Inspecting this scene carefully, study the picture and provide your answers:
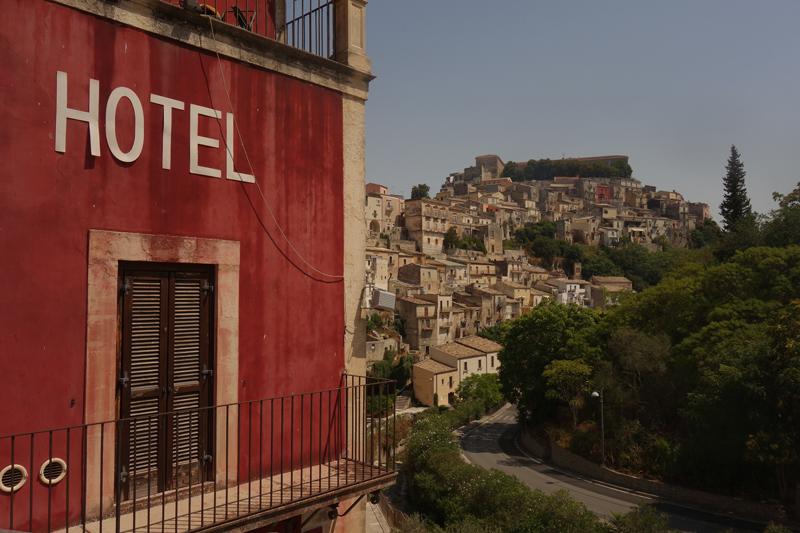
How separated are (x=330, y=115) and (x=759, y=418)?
2046 cm

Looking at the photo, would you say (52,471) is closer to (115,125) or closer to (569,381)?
(115,125)

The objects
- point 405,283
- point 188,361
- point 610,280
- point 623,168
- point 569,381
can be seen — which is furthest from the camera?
point 623,168

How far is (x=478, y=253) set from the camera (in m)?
90.4

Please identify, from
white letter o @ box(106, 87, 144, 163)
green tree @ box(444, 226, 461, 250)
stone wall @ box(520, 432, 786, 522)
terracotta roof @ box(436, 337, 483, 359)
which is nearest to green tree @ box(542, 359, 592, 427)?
stone wall @ box(520, 432, 786, 522)

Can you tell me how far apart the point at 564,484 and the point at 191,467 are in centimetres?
2547

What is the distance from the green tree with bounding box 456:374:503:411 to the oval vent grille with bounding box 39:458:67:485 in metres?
42.5

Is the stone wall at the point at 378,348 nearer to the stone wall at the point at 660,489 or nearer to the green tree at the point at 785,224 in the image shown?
the stone wall at the point at 660,489

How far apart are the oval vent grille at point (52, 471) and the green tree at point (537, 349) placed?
3053 centimetres

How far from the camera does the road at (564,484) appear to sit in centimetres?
2072

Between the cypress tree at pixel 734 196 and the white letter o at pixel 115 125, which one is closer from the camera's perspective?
the white letter o at pixel 115 125

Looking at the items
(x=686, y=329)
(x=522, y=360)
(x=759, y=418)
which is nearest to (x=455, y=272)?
(x=522, y=360)

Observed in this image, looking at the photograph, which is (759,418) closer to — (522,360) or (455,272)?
(522,360)

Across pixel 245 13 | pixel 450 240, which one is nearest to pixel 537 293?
pixel 450 240

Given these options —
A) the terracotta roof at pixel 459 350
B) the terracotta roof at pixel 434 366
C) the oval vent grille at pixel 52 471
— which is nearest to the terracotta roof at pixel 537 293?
the terracotta roof at pixel 459 350
